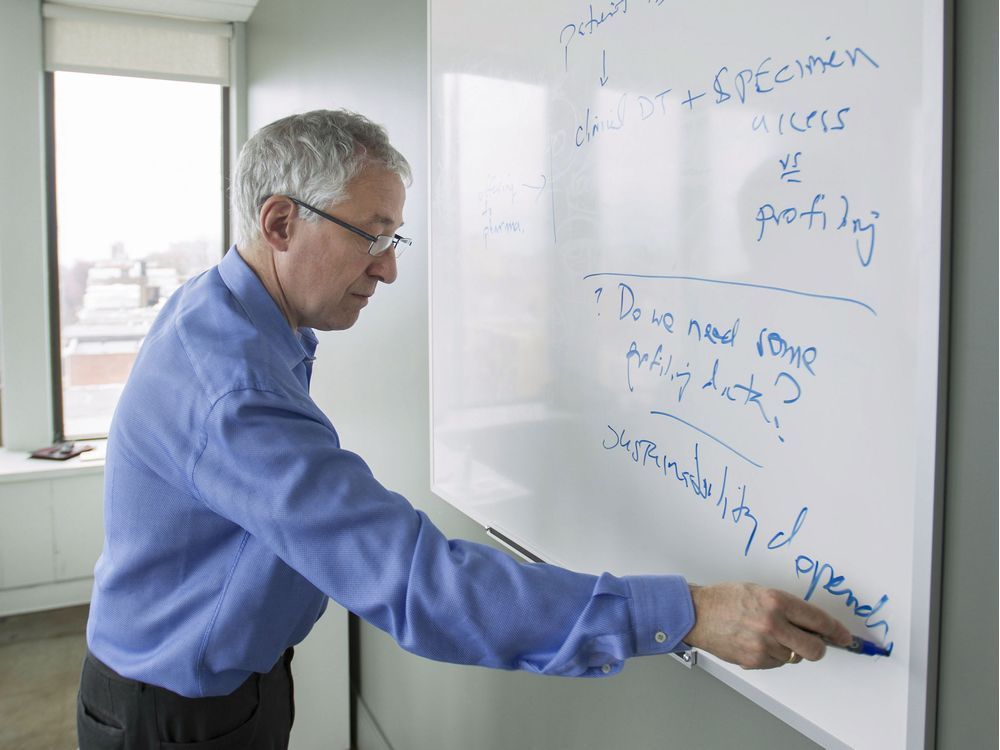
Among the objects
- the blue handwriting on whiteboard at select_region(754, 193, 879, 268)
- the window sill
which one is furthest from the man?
the window sill

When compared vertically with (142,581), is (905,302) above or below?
above

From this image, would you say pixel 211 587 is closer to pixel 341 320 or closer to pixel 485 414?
pixel 341 320

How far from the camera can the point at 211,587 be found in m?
1.08

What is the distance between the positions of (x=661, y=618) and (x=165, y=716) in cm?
84

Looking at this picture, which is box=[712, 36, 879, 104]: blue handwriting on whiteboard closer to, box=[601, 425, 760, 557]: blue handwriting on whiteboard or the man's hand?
box=[601, 425, 760, 557]: blue handwriting on whiteboard

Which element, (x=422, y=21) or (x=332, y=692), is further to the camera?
(x=332, y=692)

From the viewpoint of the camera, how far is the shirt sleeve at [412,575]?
0.78m

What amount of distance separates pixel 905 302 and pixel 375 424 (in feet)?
5.49

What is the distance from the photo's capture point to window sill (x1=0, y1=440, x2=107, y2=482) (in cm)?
321

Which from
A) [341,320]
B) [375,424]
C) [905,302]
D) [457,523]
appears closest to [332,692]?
[375,424]

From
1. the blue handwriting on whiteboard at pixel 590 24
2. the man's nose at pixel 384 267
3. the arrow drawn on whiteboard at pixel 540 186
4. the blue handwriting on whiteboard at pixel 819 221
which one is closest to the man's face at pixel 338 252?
the man's nose at pixel 384 267

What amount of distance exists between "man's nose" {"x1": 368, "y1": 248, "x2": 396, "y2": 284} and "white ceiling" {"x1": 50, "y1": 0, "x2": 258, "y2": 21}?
271 centimetres

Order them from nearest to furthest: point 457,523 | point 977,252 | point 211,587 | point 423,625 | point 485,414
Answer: point 977,252 → point 423,625 → point 211,587 → point 485,414 → point 457,523

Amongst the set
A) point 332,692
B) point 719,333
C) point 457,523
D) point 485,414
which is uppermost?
point 719,333
